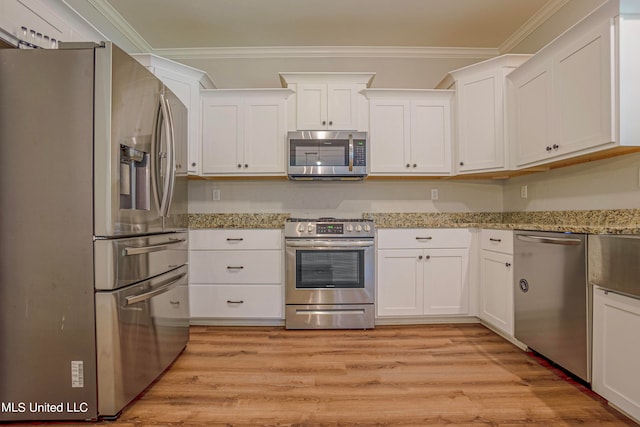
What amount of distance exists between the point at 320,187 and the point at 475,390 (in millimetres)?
2234

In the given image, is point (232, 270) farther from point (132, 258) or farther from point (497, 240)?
point (497, 240)

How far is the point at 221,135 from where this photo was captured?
2.97 m

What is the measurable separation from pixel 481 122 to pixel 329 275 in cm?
195

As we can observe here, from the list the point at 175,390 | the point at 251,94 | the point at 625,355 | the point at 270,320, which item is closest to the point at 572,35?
the point at 625,355

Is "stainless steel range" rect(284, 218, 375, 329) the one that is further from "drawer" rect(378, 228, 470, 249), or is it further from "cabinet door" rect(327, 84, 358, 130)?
"cabinet door" rect(327, 84, 358, 130)

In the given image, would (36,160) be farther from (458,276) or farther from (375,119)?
(458,276)

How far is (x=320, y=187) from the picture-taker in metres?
3.34

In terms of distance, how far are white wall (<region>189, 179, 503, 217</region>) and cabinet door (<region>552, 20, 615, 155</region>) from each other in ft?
4.16

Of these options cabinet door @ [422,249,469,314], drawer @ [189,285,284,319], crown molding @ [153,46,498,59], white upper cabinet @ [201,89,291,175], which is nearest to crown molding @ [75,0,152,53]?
crown molding @ [153,46,498,59]

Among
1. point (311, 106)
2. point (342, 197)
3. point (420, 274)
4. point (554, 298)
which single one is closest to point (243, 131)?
point (311, 106)

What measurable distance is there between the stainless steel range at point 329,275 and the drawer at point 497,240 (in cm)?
97

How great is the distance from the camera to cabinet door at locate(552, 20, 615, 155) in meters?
1.73

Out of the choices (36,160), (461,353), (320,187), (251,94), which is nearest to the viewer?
(36,160)

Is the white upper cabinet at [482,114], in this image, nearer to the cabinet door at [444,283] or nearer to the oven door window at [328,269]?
the cabinet door at [444,283]
